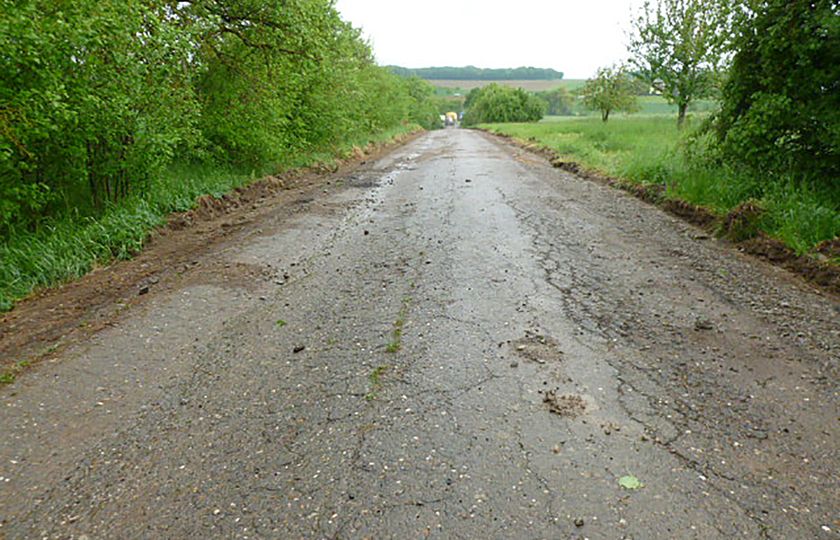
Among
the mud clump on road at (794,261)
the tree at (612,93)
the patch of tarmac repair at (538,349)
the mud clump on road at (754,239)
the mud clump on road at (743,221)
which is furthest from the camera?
the tree at (612,93)

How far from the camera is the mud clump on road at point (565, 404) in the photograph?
2942mm

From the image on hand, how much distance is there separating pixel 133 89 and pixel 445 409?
5974 mm

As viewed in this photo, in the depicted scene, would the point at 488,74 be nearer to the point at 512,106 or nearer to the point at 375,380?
the point at 512,106

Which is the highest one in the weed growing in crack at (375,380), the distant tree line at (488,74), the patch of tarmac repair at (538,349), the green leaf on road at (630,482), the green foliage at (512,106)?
the distant tree line at (488,74)

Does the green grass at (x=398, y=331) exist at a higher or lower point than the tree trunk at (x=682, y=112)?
lower

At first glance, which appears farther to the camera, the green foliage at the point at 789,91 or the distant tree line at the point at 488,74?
the distant tree line at the point at 488,74


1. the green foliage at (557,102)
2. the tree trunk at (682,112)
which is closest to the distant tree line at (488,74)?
the green foliage at (557,102)

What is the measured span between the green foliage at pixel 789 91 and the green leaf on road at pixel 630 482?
5845mm

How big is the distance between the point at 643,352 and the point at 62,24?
6.09 m

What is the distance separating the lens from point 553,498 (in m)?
2.30

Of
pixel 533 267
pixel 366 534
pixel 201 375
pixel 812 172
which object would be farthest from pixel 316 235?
pixel 812 172

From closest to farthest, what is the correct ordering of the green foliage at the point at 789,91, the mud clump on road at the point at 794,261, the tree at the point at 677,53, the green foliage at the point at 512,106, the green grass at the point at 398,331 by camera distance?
the green grass at the point at 398,331
the mud clump on road at the point at 794,261
the green foliage at the point at 789,91
the tree at the point at 677,53
the green foliage at the point at 512,106

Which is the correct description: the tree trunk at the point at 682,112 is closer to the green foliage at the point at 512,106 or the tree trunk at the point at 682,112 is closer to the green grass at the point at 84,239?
the green grass at the point at 84,239

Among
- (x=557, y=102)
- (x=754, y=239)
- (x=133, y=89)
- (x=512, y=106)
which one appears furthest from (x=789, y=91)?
(x=557, y=102)
